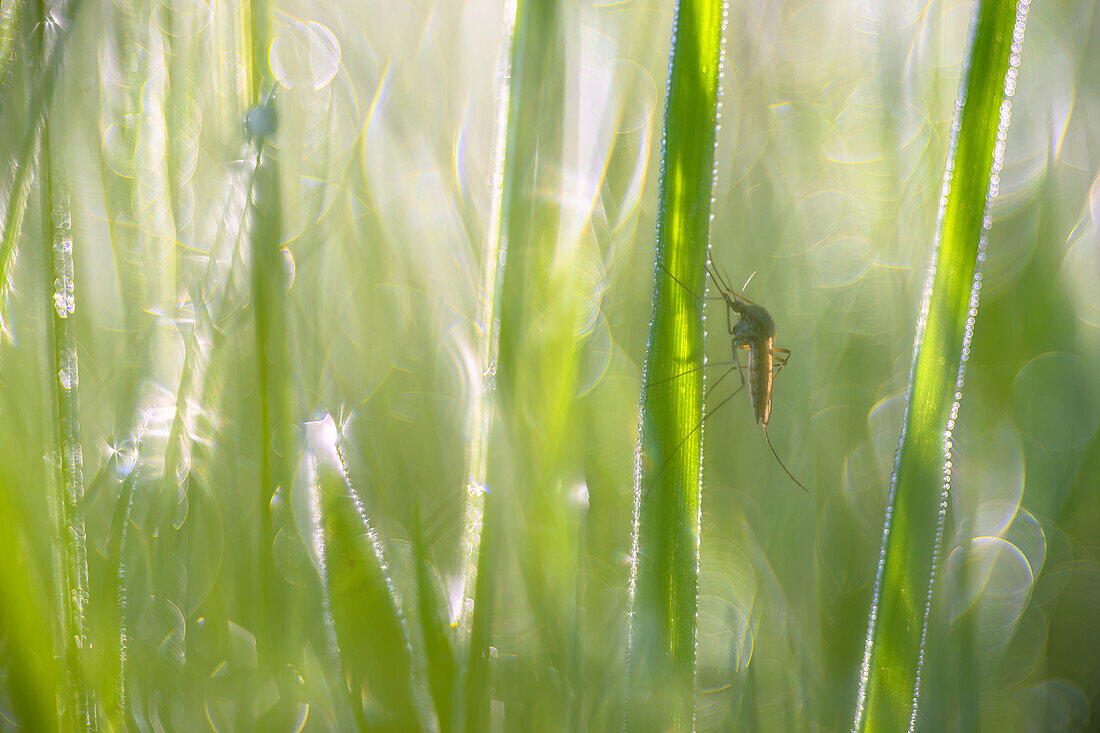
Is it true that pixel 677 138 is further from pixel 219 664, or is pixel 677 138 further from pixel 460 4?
pixel 219 664

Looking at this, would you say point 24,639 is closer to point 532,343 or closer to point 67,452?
point 67,452

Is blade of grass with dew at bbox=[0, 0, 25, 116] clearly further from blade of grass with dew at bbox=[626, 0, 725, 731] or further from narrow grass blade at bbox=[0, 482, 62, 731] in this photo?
blade of grass with dew at bbox=[626, 0, 725, 731]

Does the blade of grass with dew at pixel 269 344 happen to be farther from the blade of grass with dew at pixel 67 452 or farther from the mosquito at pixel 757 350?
the mosquito at pixel 757 350

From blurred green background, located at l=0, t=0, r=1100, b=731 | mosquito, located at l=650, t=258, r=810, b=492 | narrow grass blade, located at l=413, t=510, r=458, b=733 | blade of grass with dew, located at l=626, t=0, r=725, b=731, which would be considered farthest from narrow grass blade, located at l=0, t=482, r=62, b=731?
mosquito, located at l=650, t=258, r=810, b=492

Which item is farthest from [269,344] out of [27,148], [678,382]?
[678,382]

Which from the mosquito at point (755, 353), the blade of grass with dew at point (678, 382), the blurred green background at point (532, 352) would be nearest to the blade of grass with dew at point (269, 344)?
the blurred green background at point (532, 352)

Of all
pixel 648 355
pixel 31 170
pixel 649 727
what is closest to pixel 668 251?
pixel 648 355
